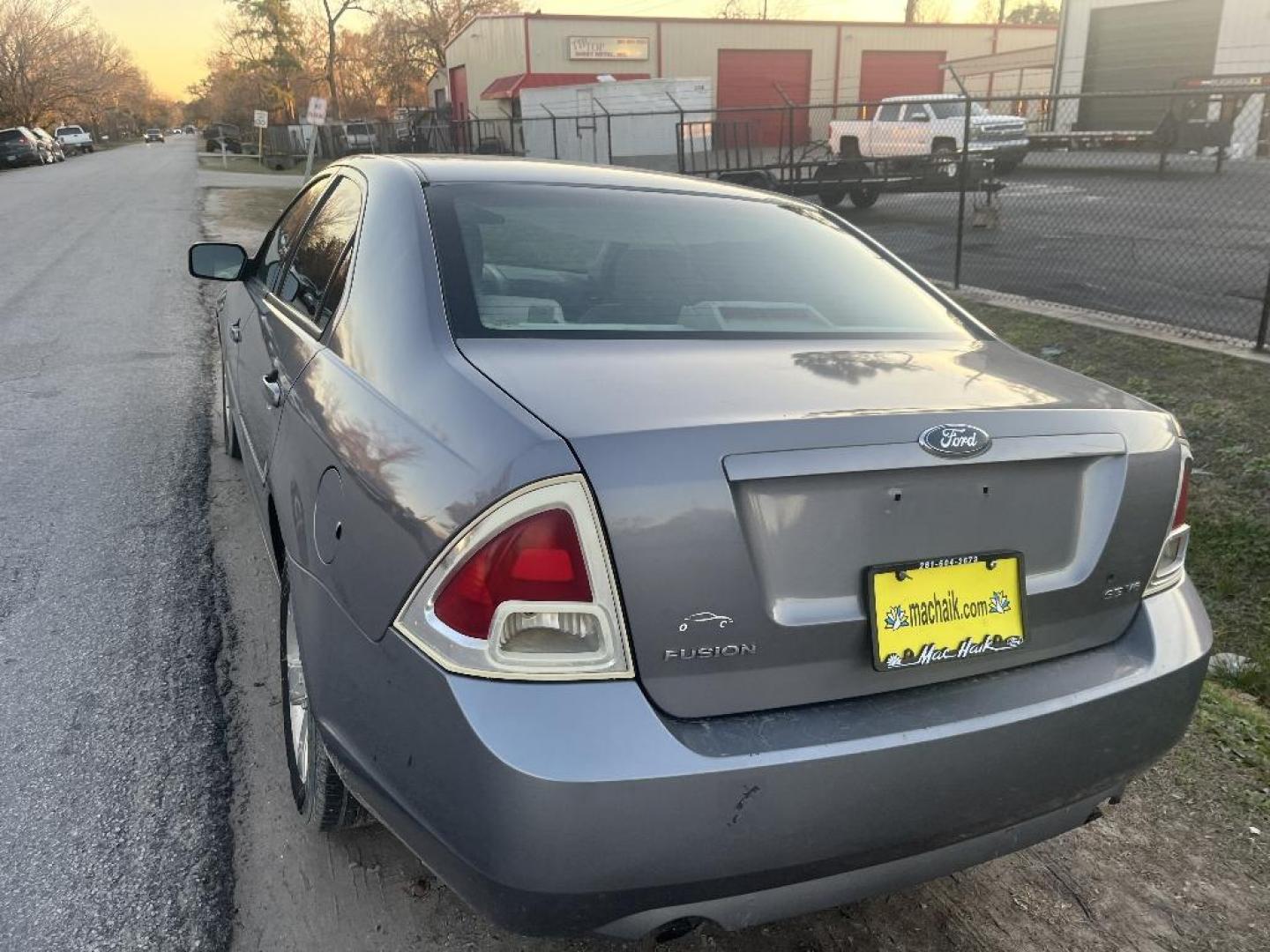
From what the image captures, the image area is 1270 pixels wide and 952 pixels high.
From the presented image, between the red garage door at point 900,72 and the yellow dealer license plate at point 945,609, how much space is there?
143 ft

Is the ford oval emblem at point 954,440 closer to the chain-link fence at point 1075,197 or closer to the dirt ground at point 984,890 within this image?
the dirt ground at point 984,890

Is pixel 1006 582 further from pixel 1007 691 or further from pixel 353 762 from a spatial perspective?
pixel 353 762

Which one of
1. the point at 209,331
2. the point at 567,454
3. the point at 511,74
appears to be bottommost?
the point at 209,331

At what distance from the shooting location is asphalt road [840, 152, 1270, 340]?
9078 mm

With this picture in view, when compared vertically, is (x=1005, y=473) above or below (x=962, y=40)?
below

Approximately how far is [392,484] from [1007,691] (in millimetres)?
1263

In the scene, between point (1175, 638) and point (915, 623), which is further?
point (1175, 638)

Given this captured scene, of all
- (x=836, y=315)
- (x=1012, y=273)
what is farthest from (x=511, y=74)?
(x=836, y=315)

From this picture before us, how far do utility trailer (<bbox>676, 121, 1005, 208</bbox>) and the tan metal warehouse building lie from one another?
18.3 metres

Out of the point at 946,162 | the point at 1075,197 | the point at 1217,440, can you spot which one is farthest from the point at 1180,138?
the point at 1217,440

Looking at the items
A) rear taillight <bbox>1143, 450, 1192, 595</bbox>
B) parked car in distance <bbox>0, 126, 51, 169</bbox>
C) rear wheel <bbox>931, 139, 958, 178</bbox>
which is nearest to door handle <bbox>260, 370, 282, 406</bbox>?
rear taillight <bbox>1143, 450, 1192, 595</bbox>

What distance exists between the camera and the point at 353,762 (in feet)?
6.56

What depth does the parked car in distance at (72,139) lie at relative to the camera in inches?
2505

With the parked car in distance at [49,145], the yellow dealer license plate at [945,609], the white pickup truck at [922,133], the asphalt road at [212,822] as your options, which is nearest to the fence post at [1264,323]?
the asphalt road at [212,822]
